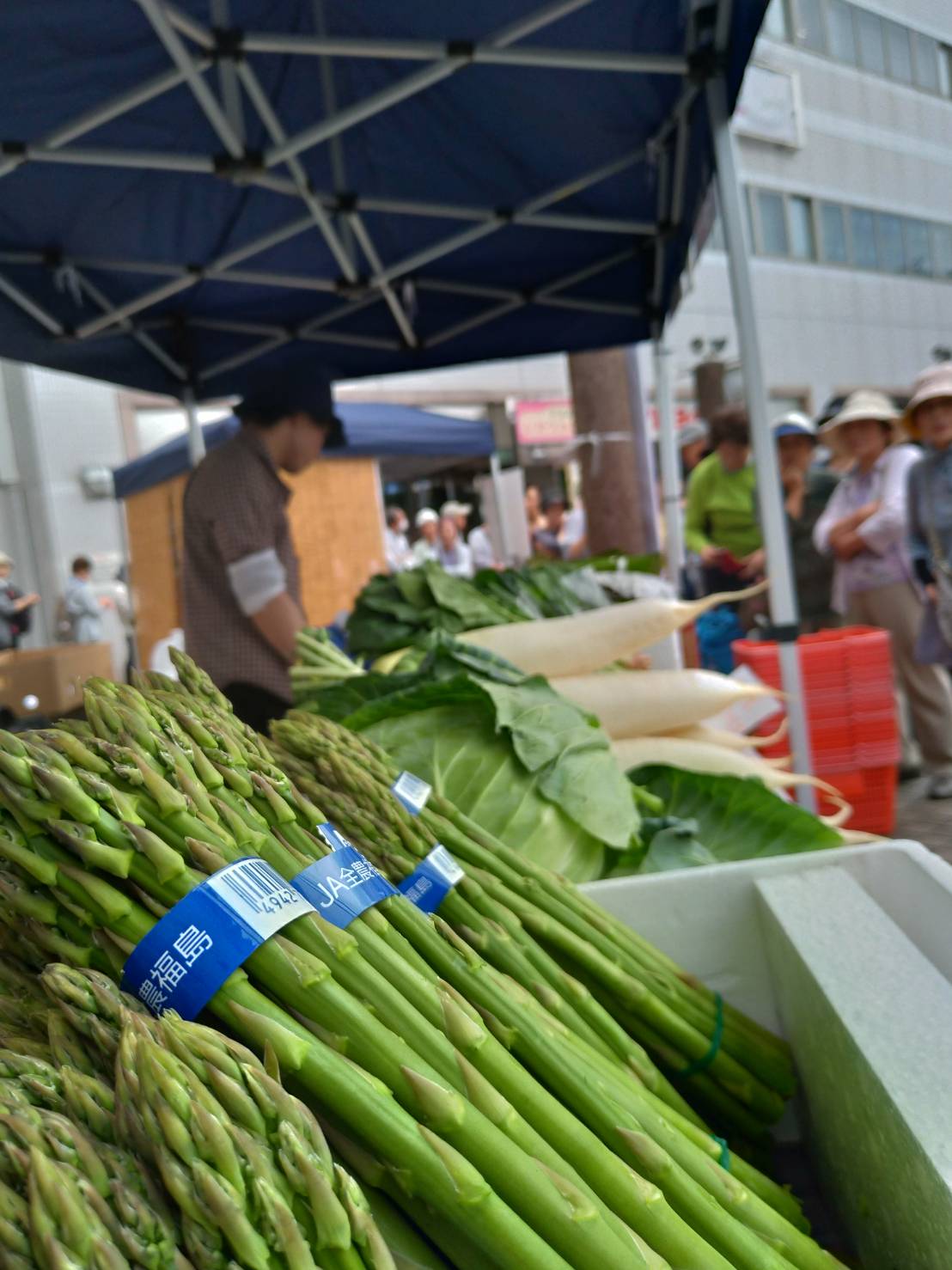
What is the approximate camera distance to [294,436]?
4.02 m

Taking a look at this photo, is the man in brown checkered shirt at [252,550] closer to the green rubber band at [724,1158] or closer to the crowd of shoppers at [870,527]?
the crowd of shoppers at [870,527]

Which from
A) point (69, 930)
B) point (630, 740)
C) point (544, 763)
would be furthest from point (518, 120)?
point (69, 930)

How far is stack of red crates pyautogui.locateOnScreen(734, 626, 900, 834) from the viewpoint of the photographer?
4.31m

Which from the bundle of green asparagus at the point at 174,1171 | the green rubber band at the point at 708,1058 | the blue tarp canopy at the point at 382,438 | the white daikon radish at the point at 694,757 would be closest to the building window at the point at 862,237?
the blue tarp canopy at the point at 382,438

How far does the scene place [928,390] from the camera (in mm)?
4719

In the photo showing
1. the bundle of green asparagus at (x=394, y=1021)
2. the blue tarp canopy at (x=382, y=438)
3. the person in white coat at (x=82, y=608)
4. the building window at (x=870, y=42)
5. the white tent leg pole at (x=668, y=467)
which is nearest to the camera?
the bundle of green asparagus at (x=394, y=1021)

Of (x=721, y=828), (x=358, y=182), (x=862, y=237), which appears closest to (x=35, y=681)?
(x=358, y=182)

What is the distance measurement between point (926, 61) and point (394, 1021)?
435cm

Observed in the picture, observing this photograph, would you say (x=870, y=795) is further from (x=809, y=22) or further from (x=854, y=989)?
(x=809, y=22)

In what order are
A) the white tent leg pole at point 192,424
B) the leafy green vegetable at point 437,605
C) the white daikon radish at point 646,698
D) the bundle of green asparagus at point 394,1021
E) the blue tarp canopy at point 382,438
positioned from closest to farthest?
the bundle of green asparagus at point 394,1021
the white daikon radish at point 646,698
the leafy green vegetable at point 437,605
the white tent leg pole at point 192,424
the blue tarp canopy at point 382,438

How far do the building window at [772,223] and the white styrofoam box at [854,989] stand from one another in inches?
834

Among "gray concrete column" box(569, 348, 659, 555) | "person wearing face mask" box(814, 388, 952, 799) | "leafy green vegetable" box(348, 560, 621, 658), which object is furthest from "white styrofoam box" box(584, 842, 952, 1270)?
"gray concrete column" box(569, 348, 659, 555)

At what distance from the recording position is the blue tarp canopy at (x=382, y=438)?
32.2ft

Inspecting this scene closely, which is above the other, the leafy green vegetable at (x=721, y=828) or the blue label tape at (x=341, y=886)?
the blue label tape at (x=341, y=886)
